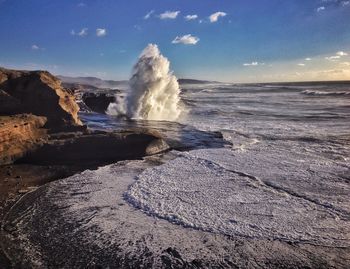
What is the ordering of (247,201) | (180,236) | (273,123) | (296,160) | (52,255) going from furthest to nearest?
(273,123), (296,160), (247,201), (180,236), (52,255)

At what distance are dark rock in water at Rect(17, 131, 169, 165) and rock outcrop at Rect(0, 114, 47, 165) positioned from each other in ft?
0.62

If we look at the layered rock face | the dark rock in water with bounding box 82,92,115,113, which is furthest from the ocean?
the dark rock in water with bounding box 82,92,115,113

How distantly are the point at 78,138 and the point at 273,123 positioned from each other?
970 cm

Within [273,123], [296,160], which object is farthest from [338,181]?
[273,123]

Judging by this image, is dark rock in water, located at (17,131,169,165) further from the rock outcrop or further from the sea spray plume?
the sea spray plume

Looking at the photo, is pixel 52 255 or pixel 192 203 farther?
pixel 192 203

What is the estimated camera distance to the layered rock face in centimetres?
1109

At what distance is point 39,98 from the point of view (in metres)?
11.4

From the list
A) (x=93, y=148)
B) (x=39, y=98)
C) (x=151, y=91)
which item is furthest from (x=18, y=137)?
(x=151, y=91)

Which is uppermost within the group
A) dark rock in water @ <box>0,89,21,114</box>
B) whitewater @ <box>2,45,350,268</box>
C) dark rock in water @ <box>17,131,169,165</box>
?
dark rock in water @ <box>0,89,21,114</box>

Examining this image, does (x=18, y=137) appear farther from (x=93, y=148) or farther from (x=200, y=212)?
(x=200, y=212)

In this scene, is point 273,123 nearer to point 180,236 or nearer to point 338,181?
point 338,181

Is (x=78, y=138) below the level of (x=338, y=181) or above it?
above

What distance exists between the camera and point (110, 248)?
4.61 m
